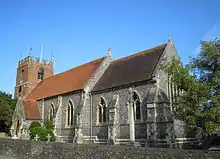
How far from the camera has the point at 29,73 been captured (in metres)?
42.6

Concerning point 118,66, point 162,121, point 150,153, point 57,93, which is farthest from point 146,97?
point 57,93

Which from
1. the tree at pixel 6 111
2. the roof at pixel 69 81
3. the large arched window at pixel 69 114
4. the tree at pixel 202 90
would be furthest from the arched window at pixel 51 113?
the tree at pixel 202 90

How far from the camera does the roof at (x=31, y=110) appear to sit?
31372 millimetres

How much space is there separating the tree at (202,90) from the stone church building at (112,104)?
5.50 meters

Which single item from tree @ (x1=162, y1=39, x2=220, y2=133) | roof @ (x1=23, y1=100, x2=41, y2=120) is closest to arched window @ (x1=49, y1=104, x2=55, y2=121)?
roof @ (x1=23, y1=100, x2=41, y2=120)

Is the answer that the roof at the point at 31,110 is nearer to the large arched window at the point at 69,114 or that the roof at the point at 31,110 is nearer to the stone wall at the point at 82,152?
the large arched window at the point at 69,114

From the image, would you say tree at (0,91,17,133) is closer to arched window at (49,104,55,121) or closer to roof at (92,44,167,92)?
arched window at (49,104,55,121)

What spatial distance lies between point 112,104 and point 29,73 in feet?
82.6

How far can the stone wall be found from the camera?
835 centimetres

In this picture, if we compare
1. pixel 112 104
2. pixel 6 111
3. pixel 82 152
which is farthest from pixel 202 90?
pixel 6 111

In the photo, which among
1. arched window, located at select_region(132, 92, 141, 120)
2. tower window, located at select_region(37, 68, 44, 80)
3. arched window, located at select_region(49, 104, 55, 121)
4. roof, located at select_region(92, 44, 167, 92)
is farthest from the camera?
tower window, located at select_region(37, 68, 44, 80)

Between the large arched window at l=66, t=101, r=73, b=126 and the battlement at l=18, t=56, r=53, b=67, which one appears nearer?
the large arched window at l=66, t=101, r=73, b=126

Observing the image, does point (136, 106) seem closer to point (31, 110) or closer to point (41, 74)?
point (31, 110)

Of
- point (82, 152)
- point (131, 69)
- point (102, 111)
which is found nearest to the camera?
point (82, 152)
